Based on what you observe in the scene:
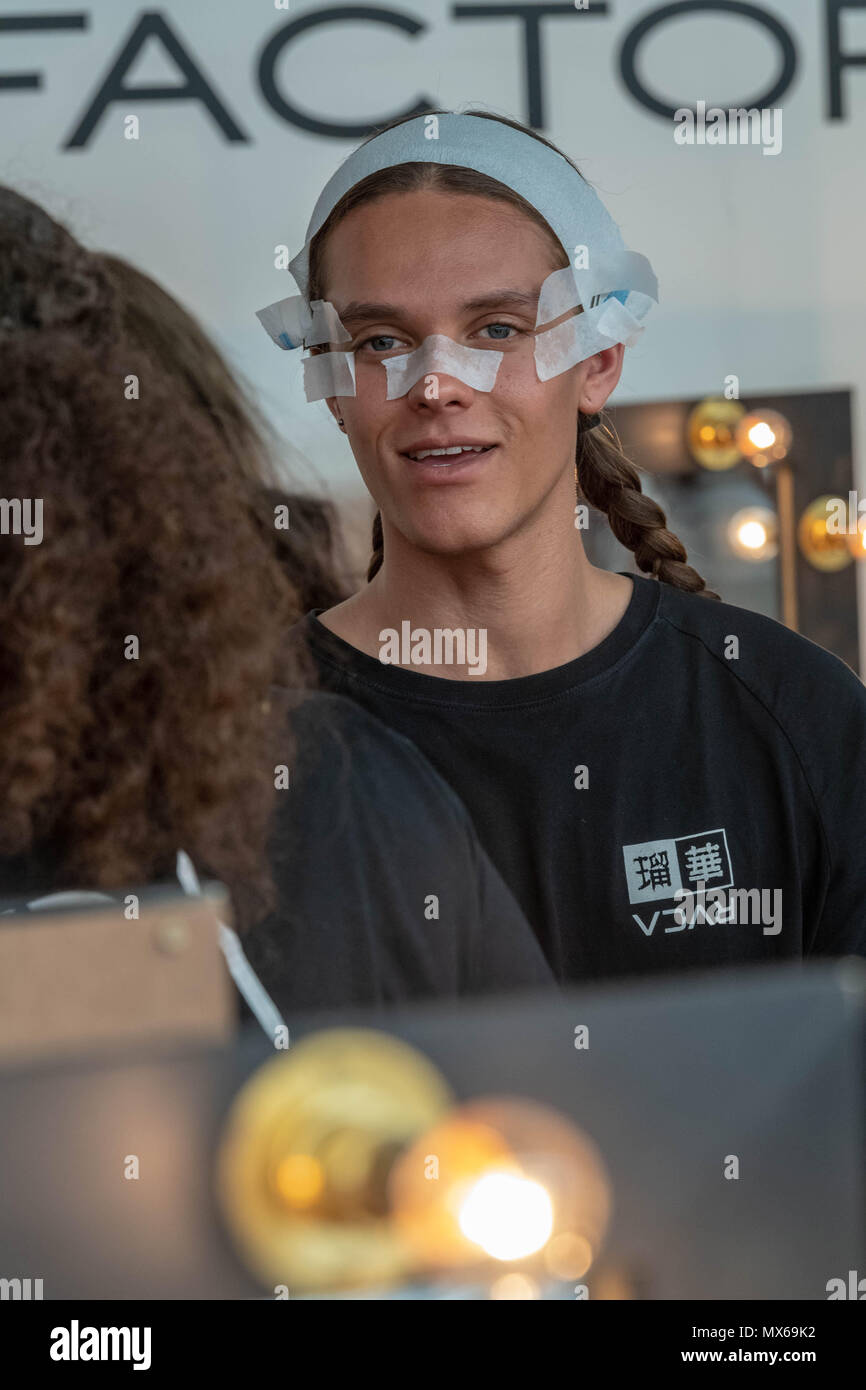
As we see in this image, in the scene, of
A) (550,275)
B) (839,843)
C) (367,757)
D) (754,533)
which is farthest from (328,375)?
(754,533)

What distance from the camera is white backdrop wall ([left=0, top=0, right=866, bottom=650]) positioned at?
1361 millimetres

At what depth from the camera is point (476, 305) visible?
960mm

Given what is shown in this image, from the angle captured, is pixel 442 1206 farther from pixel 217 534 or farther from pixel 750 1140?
pixel 217 534

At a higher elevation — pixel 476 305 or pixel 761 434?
pixel 761 434

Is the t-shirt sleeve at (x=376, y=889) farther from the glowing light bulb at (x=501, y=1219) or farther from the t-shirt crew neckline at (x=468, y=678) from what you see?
the glowing light bulb at (x=501, y=1219)

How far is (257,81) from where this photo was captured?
1396 mm

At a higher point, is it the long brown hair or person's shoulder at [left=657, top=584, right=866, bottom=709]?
the long brown hair

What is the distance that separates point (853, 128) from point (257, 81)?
0.60 metres

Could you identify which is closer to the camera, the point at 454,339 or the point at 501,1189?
the point at 501,1189

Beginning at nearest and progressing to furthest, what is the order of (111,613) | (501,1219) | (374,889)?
1. (501,1219)
2. (111,613)
3. (374,889)

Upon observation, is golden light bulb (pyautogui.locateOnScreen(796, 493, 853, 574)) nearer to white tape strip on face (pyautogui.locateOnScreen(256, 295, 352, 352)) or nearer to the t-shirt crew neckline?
the t-shirt crew neckline

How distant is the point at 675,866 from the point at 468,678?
0.20 metres

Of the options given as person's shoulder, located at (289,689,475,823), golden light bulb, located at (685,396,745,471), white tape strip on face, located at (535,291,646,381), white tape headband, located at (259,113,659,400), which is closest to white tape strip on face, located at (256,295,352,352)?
white tape headband, located at (259,113,659,400)

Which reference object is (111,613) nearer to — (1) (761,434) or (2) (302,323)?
(2) (302,323)
